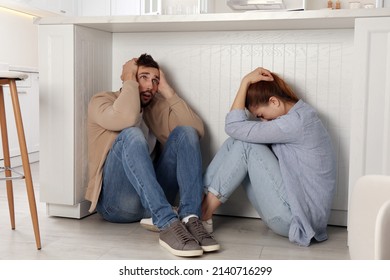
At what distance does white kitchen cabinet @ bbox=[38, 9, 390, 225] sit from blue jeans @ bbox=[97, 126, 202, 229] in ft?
0.74

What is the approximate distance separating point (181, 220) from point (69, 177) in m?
0.59

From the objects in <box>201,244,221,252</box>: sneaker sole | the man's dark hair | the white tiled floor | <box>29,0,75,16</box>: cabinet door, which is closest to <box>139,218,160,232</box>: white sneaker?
the white tiled floor

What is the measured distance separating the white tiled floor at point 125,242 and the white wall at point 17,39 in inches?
92.1

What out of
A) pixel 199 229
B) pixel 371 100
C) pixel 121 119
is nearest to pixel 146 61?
pixel 121 119

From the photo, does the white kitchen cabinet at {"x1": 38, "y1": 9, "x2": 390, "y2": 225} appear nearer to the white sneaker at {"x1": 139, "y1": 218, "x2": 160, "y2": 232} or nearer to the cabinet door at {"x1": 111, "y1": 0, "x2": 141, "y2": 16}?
the white sneaker at {"x1": 139, "y1": 218, "x2": 160, "y2": 232}

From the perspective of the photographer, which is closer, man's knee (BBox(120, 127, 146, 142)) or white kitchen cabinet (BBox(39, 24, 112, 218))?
man's knee (BBox(120, 127, 146, 142))

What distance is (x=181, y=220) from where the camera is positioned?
7.02ft

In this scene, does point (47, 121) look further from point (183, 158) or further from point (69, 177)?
point (183, 158)

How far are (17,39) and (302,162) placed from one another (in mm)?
3314

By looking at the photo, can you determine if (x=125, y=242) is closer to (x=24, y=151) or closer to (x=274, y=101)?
(x=24, y=151)

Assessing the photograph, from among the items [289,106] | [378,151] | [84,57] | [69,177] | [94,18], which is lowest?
[69,177]

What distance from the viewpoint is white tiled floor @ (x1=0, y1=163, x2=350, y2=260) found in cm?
199
